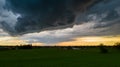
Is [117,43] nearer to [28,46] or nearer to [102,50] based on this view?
[102,50]

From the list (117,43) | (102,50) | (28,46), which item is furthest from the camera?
(28,46)

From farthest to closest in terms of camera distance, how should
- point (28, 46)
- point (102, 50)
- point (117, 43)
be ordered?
point (28, 46)
point (117, 43)
point (102, 50)

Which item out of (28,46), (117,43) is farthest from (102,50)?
(28,46)

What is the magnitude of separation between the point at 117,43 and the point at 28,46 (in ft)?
181

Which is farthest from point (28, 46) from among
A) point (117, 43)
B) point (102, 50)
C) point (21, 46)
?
point (102, 50)

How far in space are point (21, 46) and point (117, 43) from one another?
199ft

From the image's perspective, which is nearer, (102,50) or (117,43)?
(102,50)

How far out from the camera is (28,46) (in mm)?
184000

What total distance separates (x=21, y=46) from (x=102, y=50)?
8126 cm

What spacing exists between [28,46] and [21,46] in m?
5.69

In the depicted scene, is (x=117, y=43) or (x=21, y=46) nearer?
(x=117, y=43)

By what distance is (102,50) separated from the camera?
115 metres

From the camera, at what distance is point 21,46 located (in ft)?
616

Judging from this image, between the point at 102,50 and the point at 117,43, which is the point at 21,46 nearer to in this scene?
the point at 117,43
